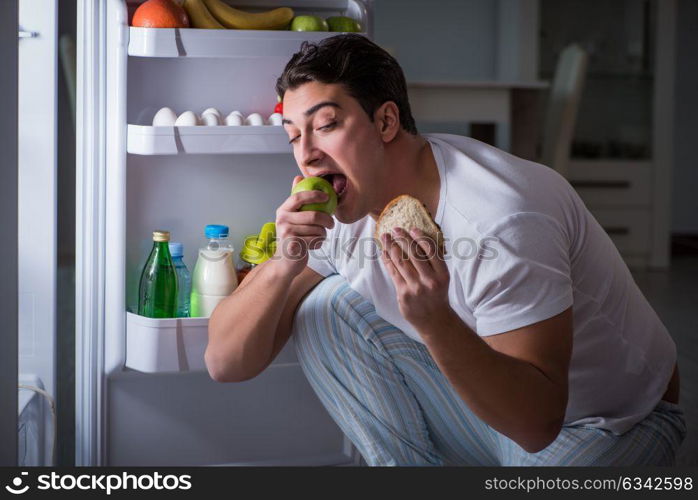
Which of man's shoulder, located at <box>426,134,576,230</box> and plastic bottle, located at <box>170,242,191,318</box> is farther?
plastic bottle, located at <box>170,242,191,318</box>

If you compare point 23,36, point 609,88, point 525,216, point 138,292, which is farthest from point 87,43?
point 609,88

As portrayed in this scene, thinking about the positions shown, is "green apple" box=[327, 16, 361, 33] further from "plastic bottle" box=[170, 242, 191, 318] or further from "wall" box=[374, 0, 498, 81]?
"wall" box=[374, 0, 498, 81]

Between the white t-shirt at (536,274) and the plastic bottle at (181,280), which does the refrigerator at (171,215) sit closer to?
the plastic bottle at (181,280)

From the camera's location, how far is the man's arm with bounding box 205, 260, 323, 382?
1232mm

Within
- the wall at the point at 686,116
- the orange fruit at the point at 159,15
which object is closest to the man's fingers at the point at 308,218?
the orange fruit at the point at 159,15

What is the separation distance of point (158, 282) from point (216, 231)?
0.13m

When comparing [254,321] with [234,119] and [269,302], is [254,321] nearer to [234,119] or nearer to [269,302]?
[269,302]

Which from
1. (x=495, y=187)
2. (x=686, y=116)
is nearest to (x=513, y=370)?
(x=495, y=187)

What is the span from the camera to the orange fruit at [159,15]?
1.37 meters

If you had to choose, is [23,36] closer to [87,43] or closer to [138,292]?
[87,43]

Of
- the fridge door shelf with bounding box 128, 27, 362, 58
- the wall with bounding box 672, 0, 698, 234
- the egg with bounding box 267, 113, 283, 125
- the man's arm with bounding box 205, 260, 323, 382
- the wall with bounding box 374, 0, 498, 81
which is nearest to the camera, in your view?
the man's arm with bounding box 205, 260, 323, 382

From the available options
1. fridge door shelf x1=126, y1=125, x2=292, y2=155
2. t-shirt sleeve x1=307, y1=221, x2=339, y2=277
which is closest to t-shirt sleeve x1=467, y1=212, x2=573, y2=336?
t-shirt sleeve x1=307, y1=221, x2=339, y2=277

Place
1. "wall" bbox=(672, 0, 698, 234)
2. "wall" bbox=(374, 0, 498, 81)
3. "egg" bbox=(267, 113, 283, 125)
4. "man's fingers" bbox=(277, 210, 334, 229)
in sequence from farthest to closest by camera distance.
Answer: "wall" bbox=(672, 0, 698, 234)
"wall" bbox=(374, 0, 498, 81)
"egg" bbox=(267, 113, 283, 125)
"man's fingers" bbox=(277, 210, 334, 229)

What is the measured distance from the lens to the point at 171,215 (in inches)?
60.2
